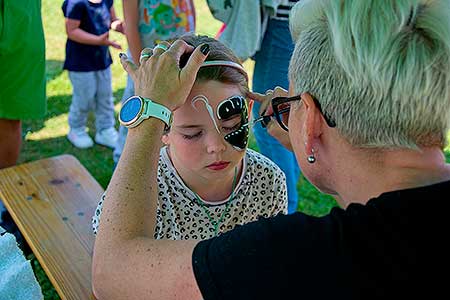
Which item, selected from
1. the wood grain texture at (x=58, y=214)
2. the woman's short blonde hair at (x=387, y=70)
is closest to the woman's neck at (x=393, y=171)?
the woman's short blonde hair at (x=387, y=70)

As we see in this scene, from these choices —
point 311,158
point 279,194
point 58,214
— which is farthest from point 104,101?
point 311,158

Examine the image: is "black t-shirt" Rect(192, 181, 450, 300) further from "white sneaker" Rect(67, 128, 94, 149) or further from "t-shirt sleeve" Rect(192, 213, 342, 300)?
"white sneaker" Rect(67, 128, 94, 149)

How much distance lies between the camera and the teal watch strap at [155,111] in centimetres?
145

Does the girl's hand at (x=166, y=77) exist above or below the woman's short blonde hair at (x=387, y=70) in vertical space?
below

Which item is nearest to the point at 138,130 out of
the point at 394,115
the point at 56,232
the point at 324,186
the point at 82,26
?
the point at 324,186

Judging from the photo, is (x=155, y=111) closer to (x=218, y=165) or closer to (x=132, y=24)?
(x=218, y=165)

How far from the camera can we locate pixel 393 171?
1.24 m

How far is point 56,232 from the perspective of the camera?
2.25m

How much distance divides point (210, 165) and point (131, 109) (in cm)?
43

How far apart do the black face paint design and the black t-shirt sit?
0.69 m

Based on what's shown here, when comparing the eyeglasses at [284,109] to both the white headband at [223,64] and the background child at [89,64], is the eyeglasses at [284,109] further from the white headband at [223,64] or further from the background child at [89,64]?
the background child at [89,64]

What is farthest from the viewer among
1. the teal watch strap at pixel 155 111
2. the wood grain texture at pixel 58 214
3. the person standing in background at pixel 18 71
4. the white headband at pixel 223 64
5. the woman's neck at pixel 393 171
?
the person standing in background at pixel 18 71

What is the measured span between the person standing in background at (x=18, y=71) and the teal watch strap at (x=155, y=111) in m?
1.72

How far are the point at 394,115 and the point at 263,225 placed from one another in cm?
35
